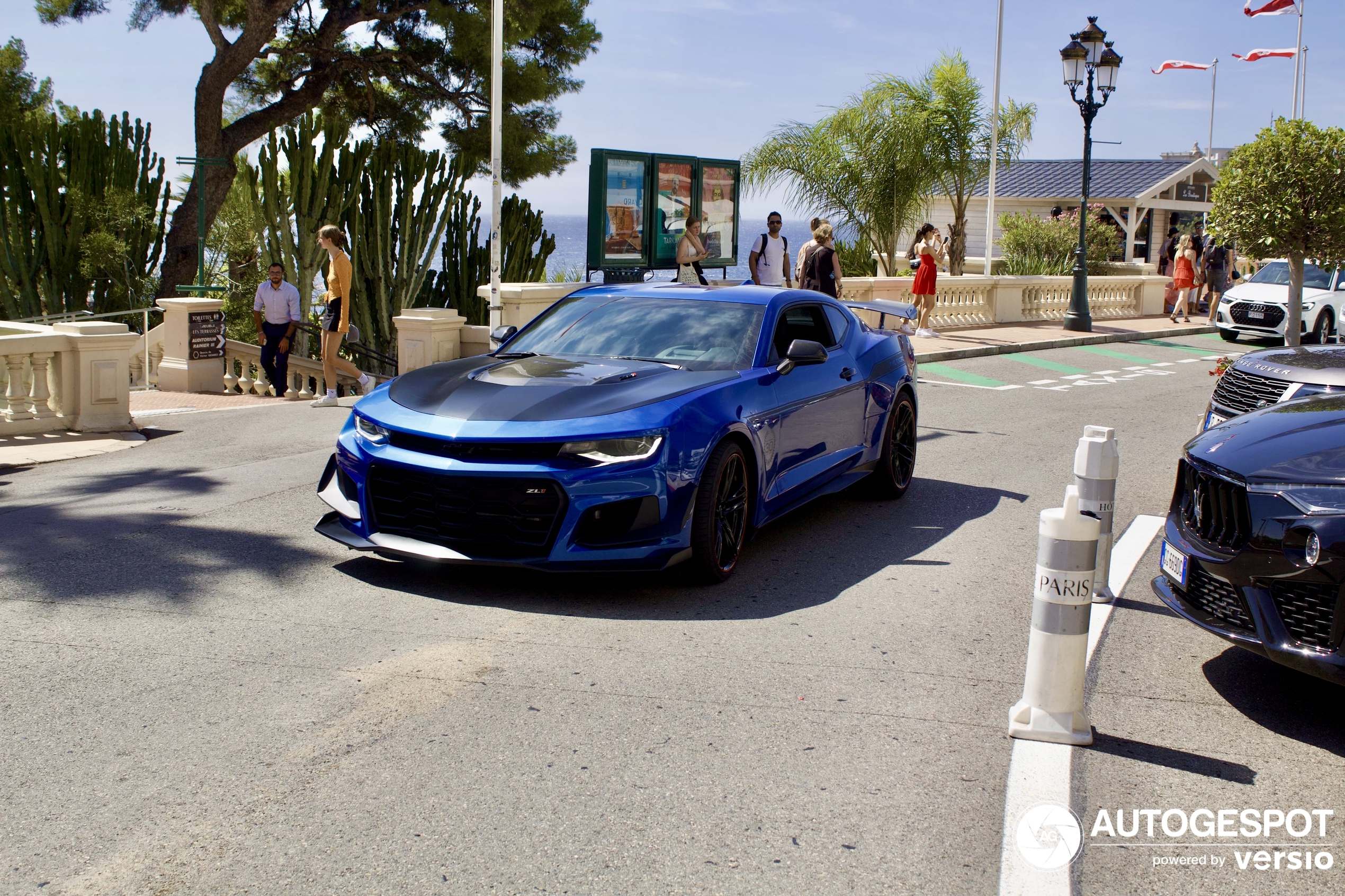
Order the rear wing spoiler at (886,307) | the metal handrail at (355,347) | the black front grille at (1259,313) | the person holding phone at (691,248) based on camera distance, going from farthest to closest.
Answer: the black front grille at (1259,313), the person holding phone at (691,248), the metal handrail at (355,347), the rear wing spoiler at (886,307)

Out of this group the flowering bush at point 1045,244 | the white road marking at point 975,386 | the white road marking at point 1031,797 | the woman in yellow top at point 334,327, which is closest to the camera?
the white road marking at point 1031,797

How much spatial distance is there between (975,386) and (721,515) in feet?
36.7

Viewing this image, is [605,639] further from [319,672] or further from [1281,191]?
[1281,191]

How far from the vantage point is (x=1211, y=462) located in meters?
5.07

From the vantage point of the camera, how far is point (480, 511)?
5.84 m

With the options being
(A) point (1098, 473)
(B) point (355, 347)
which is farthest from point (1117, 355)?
(A) point (1098, 473)

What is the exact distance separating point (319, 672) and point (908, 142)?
25.8 m

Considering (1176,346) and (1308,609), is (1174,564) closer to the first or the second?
(1308,609)

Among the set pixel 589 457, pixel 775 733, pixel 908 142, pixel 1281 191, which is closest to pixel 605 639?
pixel 589 457

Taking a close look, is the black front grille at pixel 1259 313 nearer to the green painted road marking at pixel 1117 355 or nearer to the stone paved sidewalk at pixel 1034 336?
the stone paved sidewalk at pixel 1034 336

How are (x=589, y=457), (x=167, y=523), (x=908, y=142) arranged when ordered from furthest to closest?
(x=908, y=142), (x=167, y=523), (x=589, y=457)

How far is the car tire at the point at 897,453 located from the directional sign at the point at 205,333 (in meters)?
10.6

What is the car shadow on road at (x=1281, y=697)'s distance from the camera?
4.61m

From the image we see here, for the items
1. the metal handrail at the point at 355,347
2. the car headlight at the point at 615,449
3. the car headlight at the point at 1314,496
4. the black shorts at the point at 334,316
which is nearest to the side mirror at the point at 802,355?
the car headlight at the point at 615,449
